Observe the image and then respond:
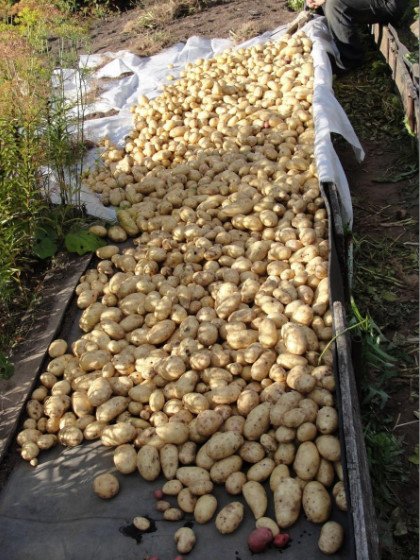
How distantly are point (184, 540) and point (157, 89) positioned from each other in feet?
16.9

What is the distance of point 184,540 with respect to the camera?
2.30 metres

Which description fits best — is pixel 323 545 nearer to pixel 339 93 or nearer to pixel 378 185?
pixel 378 185

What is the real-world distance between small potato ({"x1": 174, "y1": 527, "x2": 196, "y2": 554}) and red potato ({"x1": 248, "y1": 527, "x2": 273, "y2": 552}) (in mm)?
227

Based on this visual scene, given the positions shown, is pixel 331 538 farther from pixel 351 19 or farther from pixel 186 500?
pixel 351 19

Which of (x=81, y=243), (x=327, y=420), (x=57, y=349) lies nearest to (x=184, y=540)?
(x=327, y=420)

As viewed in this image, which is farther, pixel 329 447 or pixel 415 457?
pixel 415 457

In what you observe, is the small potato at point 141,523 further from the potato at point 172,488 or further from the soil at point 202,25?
the soil at point 202,25

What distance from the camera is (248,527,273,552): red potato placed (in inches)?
87.8

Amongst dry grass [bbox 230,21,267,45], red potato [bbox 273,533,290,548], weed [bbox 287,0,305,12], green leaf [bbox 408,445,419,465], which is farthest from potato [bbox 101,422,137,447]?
weed [bbox 287,0,305,12]

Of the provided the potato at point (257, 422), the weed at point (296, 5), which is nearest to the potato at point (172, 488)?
the potato at point (257, 422)

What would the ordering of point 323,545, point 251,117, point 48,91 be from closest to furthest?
point 323,545, point 48,91, point 251,117

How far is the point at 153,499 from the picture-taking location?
2535 millimetres

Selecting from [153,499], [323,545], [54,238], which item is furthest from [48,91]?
[323,545]

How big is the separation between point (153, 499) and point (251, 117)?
3526 millimetres
